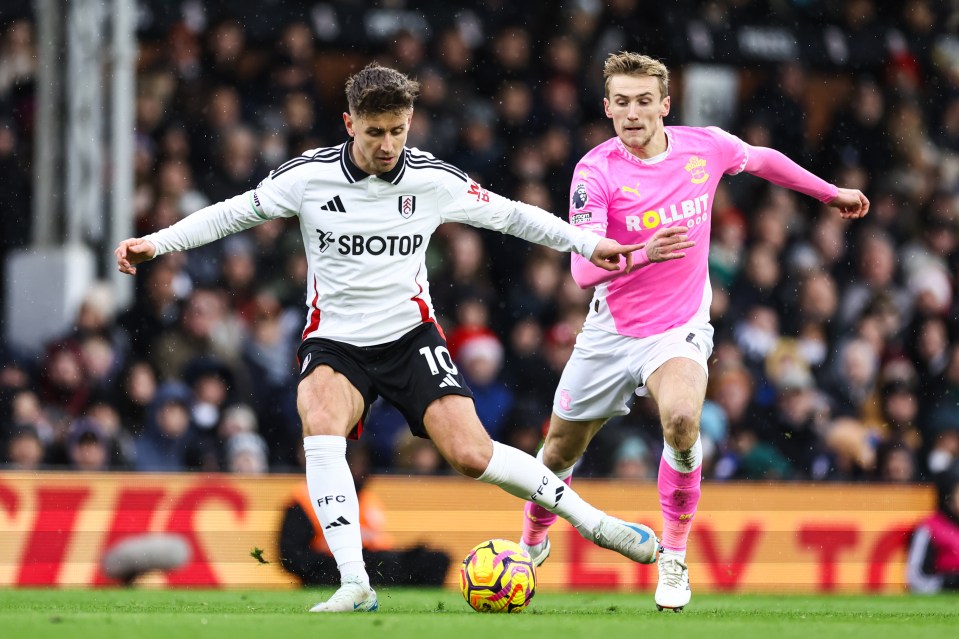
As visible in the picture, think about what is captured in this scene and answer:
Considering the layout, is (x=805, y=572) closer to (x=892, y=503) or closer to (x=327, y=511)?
(x=892, y=503)

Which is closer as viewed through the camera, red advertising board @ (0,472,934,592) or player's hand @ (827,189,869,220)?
player's hand @ (827,189,869,220)

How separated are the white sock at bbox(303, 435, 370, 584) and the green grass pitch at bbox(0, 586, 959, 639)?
0.29 m

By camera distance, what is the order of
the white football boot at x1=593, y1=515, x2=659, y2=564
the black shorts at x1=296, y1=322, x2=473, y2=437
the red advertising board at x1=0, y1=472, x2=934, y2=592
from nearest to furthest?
the black shorts at x1=296, y1=322, x2=473, y2=437 < the white football boot at x1=593, y1=515, x2=659, y2=564 < the red advertising board at x1=0, y1=472, x2=934, y2=592

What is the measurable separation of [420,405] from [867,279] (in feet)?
28.7

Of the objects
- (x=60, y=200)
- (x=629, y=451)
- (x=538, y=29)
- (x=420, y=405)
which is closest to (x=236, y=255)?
(x=60, y=200)

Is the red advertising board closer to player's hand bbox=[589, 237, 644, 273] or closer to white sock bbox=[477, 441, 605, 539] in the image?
white sock bbox=[477, 441, 605, 539]

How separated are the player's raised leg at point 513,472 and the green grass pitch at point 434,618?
0.38 meters

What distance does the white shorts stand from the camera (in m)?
8.12

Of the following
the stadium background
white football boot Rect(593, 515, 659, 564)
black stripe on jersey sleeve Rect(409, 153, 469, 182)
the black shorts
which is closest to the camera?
the black shorts

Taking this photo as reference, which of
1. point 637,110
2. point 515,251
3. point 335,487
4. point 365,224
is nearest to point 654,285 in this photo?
point 637,110

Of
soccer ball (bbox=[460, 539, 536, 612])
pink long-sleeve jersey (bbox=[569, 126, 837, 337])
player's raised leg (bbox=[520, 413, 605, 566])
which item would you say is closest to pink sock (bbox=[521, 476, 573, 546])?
player's raised leg (bbox=[520, 413, 605, 566])

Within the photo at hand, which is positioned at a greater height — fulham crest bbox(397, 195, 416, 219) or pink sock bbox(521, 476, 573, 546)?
fulham crest bbox(397, 195, 416, 219)

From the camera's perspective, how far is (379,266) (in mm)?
7527

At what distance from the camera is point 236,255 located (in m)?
13.0
